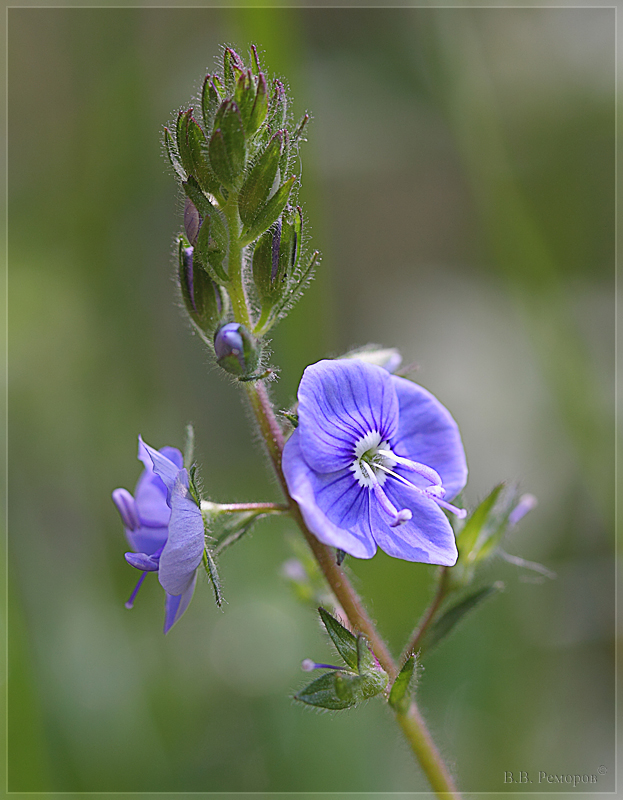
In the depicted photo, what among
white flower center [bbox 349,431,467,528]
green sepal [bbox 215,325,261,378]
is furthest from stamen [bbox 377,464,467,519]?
green sepal [bbox 215,325,261,378]

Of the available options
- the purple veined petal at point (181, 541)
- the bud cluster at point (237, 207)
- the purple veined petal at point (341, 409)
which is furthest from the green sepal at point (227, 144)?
the purple veined petal at point (181, 541)

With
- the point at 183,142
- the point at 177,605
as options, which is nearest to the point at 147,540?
the point at 177,605

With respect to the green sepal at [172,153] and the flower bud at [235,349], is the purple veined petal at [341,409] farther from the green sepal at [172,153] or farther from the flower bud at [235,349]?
the green sepal at [172,153]

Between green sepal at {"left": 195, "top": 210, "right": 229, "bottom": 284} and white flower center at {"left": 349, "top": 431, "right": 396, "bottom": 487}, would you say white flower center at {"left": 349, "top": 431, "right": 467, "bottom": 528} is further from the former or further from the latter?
green sepal at {"left": 195, "top": 210, "right": 229, "bottom": 284}

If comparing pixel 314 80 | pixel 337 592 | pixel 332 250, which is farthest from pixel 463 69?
pixel 337 592

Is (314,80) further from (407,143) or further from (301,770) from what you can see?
(301,770)

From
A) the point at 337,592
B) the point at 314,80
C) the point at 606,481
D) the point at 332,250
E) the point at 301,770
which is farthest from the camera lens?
the point at 332,250
